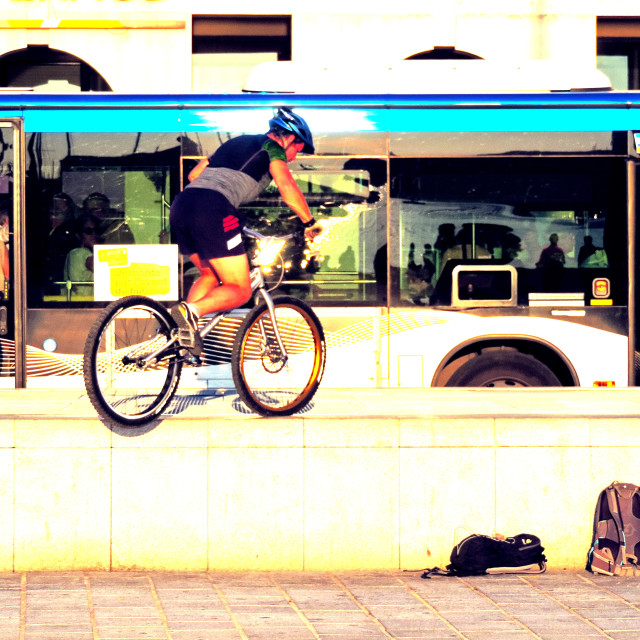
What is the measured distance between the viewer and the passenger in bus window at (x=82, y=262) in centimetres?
992

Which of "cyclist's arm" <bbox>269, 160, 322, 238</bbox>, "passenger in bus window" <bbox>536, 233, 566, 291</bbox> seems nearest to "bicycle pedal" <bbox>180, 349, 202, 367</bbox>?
"cyclist's arm" <bbox>269, 160, 322, 238</bbox>

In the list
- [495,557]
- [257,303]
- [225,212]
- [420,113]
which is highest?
[420,113]

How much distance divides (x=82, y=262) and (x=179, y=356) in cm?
369

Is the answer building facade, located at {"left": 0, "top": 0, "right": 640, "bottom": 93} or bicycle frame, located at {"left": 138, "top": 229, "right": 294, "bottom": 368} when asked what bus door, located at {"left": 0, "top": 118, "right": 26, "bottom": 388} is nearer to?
bicycle frame, located at {"left": 138, "top": 229, "right": 294, "bottom": 368}

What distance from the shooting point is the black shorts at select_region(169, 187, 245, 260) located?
685cm

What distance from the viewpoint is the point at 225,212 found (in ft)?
22.8

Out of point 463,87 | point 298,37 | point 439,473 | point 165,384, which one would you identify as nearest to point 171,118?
point 463,87

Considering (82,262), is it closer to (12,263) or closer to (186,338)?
(12,263)

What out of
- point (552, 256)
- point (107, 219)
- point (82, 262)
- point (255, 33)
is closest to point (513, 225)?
point (552, 256)

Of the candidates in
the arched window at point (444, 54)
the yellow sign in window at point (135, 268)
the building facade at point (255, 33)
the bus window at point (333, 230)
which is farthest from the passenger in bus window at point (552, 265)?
the arched window at point (444, 54)

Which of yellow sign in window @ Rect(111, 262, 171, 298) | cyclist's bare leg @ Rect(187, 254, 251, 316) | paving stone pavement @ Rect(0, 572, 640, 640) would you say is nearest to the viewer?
paving stone pavement @ Rect(0, 572, 640, 640)

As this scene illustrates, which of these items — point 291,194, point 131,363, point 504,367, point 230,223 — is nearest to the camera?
point 131,363

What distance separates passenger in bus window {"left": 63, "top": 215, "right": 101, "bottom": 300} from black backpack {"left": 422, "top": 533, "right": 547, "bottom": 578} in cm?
456

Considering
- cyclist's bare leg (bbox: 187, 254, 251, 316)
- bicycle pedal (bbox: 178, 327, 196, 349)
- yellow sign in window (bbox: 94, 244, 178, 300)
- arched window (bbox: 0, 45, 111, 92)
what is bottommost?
bicycle pedal (bbox: 178, 327, 196, 349)
